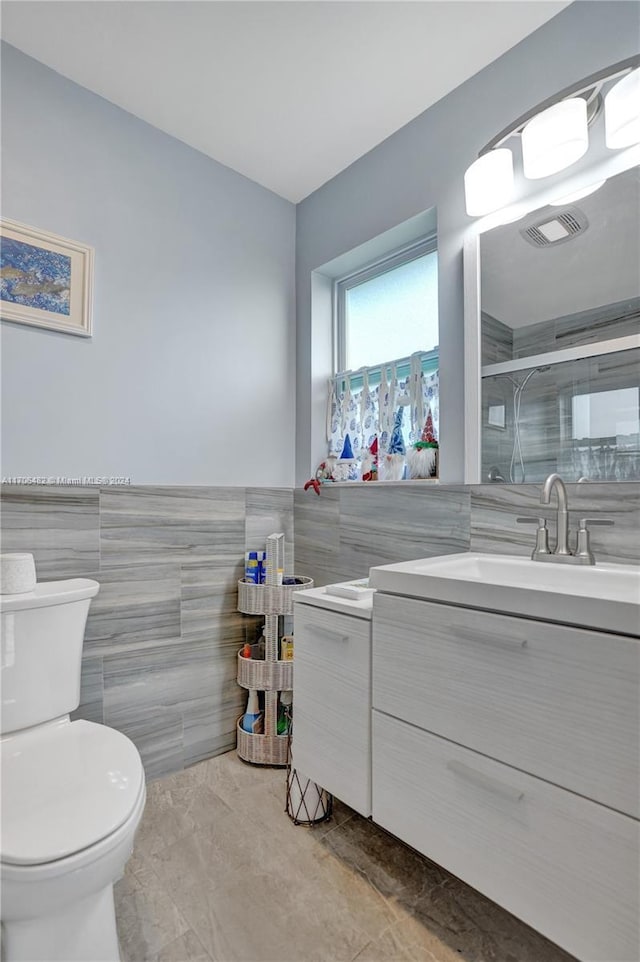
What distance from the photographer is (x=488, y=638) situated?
1.01 m

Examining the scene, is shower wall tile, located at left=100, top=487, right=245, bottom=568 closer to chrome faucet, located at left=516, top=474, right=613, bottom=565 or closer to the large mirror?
the large mirror

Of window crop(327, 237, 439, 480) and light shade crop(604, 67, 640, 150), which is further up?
light shade crop(604, 67, 640, 150)

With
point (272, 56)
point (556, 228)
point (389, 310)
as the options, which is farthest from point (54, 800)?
point (272, 56)

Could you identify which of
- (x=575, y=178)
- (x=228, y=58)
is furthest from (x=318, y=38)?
(x=575, y=178)

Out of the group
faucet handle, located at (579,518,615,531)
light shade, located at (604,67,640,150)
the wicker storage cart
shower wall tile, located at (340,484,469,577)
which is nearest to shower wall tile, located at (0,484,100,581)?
the wicker storage cart

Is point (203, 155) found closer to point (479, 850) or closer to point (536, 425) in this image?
point (536, 425)

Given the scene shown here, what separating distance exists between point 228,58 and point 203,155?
46 cm

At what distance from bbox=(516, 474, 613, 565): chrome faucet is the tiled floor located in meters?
0.88

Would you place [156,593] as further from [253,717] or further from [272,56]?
[272,56]

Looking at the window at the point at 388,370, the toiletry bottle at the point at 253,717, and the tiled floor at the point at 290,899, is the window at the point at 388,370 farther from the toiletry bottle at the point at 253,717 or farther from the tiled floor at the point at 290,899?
the tiled floor at the point at 290,899

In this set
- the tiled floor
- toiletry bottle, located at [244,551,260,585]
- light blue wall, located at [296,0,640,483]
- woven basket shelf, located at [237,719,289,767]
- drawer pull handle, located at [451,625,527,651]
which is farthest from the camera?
toiletry bottle, located at [244,551,260,585]

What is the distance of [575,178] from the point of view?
142cm

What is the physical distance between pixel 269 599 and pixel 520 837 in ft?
3.64

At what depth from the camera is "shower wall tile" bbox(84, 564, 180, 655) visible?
1.67 metres
